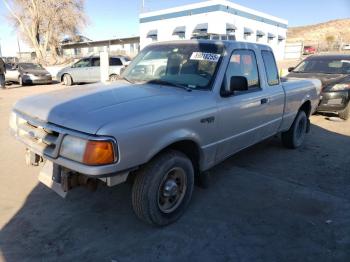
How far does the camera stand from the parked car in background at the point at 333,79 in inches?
340

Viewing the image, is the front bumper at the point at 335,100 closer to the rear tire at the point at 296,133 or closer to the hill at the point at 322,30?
the rear tire at the point at 296,133

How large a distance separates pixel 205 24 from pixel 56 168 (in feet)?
117

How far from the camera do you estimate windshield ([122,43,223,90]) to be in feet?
12.8

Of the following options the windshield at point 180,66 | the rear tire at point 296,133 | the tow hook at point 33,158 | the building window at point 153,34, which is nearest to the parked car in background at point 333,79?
the rear tire at point 296,133

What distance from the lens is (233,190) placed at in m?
4.41

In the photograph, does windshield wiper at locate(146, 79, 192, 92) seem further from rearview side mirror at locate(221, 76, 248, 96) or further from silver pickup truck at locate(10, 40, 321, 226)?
rearview side mirror at locate(221, 76, 248, 96)

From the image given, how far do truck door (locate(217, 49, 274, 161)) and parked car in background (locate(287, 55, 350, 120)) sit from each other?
4.79 m

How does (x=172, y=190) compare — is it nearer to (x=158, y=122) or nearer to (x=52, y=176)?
(x=158, y=122)

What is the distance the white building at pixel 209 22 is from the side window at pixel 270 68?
28573 millimetres

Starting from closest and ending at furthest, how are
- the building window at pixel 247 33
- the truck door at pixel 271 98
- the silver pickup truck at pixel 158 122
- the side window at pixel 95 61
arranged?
1. the silver pickup truck at pixel 158 122
2. the truck door at pixel 271 98
3. the side window at pixel 95 61
4. the building window at pixel 247 33

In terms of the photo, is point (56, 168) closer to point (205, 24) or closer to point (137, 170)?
point (137, 170)

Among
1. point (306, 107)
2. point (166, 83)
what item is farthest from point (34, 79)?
point (166, 83)

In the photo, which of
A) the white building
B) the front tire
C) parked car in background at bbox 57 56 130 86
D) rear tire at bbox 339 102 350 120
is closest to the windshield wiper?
the front tire

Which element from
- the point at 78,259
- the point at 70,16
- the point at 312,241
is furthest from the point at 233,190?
the point at 70,16
